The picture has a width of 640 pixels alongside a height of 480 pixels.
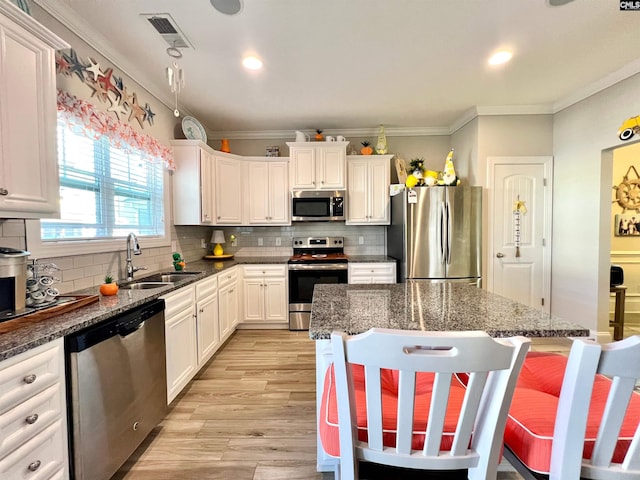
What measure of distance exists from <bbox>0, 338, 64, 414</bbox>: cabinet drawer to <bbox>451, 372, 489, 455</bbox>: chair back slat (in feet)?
4.77

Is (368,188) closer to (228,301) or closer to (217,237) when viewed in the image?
(217,237)

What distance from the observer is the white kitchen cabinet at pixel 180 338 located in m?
2.15

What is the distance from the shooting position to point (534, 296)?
12.2ft

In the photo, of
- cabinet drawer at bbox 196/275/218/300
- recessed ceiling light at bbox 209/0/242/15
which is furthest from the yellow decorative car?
cabinet drawer at bbox 196/275/218/300

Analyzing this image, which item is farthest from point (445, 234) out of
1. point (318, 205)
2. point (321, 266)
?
point (318, 205)

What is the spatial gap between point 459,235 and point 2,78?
3651 millimetres

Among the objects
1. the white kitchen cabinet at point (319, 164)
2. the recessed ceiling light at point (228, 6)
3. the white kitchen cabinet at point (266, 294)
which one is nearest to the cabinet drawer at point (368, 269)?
the white kitchen cabinet at point (266, 294)

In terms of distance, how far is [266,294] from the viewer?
3881 millimetres

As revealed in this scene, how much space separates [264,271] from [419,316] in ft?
8.94

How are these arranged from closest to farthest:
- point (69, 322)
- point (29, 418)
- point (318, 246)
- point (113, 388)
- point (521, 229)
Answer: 1. point (29, 418)
2. point (69, 322)
3. point (113, 388)
4. point (521, 229)
5. point (318, 246)

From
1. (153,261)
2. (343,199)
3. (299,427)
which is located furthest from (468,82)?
(153,261)

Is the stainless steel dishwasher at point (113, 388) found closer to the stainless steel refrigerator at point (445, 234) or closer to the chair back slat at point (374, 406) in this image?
the chair back slat at point (374, 406)

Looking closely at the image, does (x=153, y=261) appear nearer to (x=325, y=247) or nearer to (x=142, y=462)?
(x=142, y=462)

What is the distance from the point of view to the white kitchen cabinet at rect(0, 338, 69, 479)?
3.51 feet
